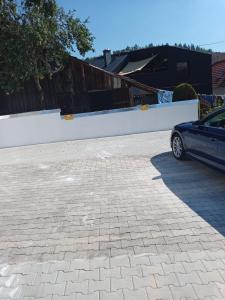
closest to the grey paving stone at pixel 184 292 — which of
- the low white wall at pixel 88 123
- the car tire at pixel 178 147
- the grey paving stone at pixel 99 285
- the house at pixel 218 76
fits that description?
the grey paving stone at pixel 99 285

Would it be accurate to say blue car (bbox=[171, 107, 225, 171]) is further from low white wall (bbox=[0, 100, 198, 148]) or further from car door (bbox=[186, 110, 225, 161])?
low white wall (bbox=[0, 100, 198, 148])

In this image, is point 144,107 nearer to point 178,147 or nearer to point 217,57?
point 178,147

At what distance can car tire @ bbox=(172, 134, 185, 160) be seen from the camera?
7.32 m

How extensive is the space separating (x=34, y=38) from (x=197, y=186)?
11.2 meters

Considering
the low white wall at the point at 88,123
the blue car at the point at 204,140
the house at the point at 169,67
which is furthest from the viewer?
the house at the point at 169,67

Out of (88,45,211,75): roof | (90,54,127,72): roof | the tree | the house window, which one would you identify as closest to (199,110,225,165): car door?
the tree

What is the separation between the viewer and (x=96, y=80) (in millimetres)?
18391

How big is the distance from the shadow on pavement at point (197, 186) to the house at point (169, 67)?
24.2 metres

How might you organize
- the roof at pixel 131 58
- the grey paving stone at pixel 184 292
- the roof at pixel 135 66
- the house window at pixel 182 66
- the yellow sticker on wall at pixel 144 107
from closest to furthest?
the grey paving stone at pixel 184 292, the yellow sticker on wall at pixel 144 107, the roof at pixel 135 66, the roof at pixel 131 58, the house window at pixel 182 66

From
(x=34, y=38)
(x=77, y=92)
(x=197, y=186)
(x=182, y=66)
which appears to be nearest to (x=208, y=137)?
(x=197, y=186)

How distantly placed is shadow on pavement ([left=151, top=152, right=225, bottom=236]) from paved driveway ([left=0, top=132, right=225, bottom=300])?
0.6 inches

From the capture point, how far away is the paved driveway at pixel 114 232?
3006 mm

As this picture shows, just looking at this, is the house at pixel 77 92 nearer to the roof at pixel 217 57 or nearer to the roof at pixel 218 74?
the roof at pixel 218 74

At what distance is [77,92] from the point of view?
1875cm
